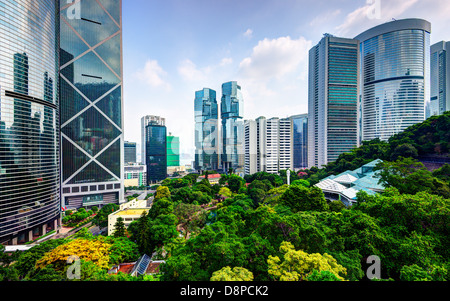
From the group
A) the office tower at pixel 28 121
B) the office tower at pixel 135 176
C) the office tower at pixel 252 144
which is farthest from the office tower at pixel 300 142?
the office tower at pixel 28 121

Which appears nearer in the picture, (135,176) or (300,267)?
(300,267)

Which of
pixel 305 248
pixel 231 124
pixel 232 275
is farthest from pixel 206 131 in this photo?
pixel 232 275

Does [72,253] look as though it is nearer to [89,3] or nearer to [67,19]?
[67,19]

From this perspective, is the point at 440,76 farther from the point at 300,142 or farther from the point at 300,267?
the point at 300,267

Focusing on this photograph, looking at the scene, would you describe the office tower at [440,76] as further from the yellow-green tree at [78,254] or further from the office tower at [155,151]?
the office tower at [155,151]

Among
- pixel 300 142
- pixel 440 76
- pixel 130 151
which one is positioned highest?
pixel 440 76

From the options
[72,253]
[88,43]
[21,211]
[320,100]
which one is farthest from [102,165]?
[320,100]
